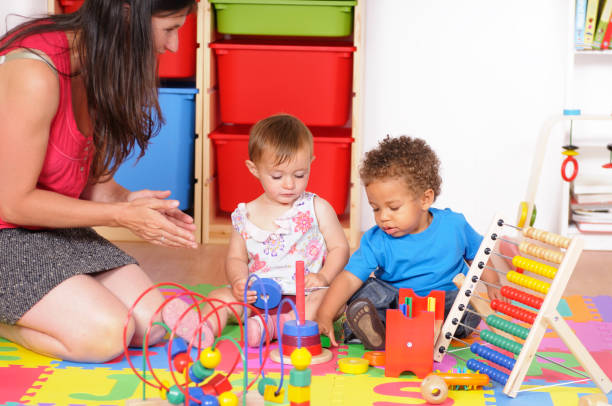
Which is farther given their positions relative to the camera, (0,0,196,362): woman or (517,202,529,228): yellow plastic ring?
(517,202,529,228): yellow plastic ring

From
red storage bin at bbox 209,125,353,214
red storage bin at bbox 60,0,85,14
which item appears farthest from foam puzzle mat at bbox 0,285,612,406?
red storage bin at bbox 60,0,85,14

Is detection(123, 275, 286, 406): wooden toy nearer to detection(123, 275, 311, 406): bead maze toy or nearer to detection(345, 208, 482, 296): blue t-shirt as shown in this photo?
detection(123, 275, 311, 406): bead maze toy

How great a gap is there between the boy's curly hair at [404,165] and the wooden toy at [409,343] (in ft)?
0.98

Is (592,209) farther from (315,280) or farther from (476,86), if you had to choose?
(315,280)

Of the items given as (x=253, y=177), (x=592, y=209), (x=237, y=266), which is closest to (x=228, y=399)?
(x=237, y=266)

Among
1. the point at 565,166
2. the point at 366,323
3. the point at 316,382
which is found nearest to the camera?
the point at 316,382

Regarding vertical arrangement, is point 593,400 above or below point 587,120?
below

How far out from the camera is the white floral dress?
182 centimetres

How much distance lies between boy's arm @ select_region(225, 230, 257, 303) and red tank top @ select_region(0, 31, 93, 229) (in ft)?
1.23

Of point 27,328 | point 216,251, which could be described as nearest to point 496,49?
point 216,251

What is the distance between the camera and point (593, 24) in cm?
253

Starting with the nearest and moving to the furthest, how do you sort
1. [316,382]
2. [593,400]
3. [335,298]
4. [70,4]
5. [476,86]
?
[593,400], [316,382], [335,298], [70,4], [476,86]

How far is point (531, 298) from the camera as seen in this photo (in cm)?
147

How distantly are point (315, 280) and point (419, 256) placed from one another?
0.23m
